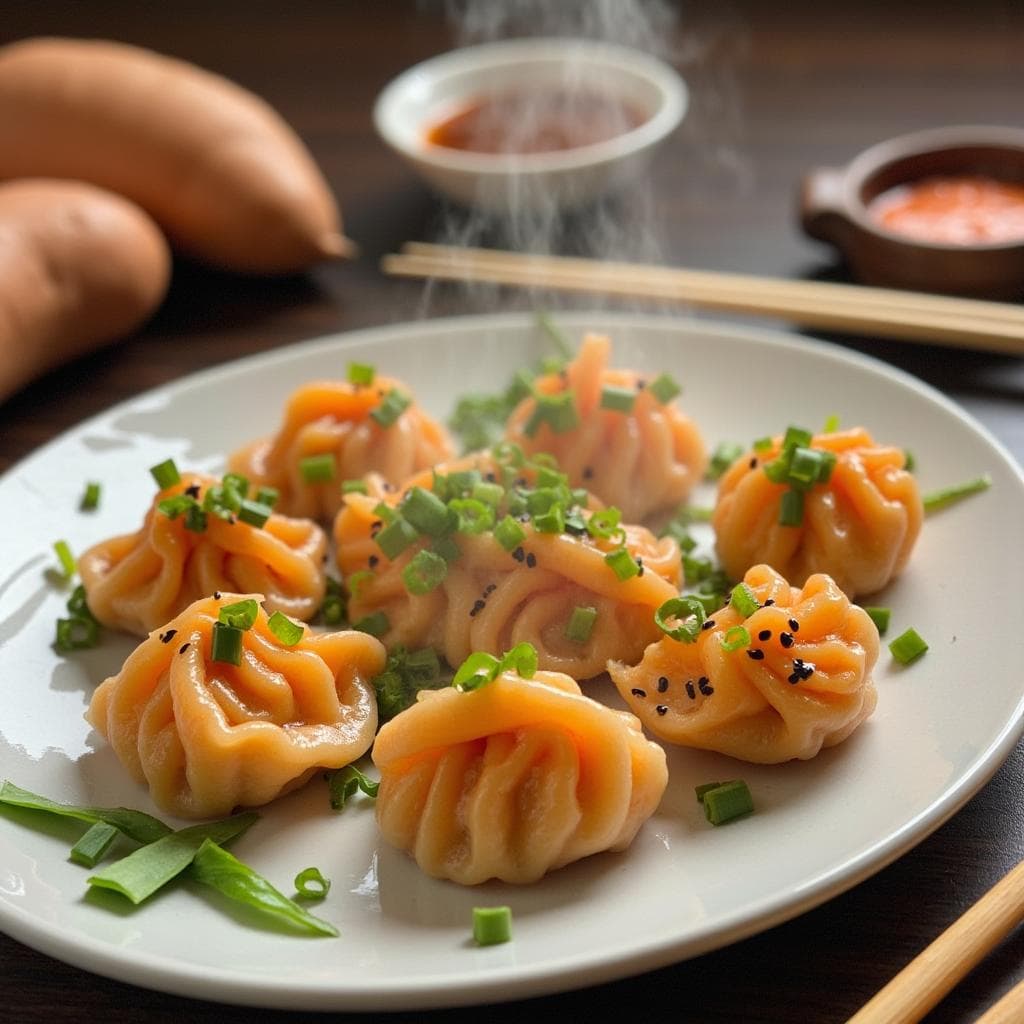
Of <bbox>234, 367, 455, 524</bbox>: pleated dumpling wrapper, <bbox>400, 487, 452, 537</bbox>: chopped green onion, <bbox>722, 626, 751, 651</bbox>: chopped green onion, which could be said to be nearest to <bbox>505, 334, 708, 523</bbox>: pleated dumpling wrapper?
<bbox>234, 367, 455, 524</bbox>: pleated dumpling wrapper

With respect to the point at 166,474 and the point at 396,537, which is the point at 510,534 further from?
the point at 166,474

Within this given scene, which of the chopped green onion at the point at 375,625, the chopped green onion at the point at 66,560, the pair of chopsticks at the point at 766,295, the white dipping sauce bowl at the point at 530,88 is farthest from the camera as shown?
the white dipping sauce bowl at the point at 530,88

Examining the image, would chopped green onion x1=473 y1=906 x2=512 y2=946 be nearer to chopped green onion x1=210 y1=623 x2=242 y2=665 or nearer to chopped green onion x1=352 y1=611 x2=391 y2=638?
chopped green onion x1=210 y1=623 x2=242 y2=665

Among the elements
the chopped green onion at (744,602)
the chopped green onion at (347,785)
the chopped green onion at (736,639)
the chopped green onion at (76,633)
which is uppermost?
the chopped green onion at (744,602)

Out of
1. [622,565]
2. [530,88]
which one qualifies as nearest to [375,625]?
[622,565]

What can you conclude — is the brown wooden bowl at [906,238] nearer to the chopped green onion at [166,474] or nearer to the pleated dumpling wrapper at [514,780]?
the chopped green onion at [166,474]

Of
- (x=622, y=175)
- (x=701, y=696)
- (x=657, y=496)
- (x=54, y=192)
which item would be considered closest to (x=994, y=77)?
(x=622, y=175)

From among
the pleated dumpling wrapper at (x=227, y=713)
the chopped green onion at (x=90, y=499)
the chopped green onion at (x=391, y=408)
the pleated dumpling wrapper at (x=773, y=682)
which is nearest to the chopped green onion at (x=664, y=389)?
the chopped green onion at (x=391, y=408)
